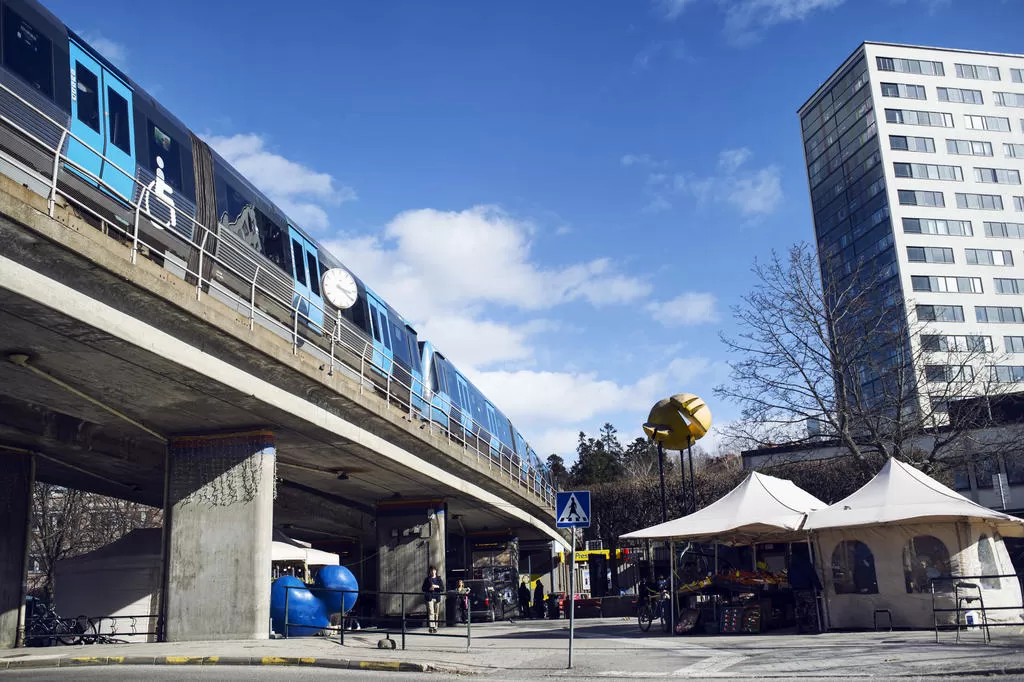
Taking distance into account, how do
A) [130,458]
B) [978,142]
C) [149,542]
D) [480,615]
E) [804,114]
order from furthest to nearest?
[804,114]
[978,142]
[480,615]
[149,542]
[130,458]

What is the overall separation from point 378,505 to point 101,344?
17.1 metres

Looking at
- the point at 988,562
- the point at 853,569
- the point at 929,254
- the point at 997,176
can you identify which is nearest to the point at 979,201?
the point at 997,176

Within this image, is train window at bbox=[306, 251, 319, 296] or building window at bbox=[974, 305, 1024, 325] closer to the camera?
train window at bbox=[306, 251, 319, 296]

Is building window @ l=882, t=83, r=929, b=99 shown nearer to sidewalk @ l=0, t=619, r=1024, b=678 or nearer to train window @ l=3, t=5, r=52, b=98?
sidewalk @ l=0, t=619, r=1024, b=678

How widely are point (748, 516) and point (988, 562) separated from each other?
459 centimetres

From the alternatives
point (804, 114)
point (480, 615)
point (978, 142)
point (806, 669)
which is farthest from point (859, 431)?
point (804, 114)

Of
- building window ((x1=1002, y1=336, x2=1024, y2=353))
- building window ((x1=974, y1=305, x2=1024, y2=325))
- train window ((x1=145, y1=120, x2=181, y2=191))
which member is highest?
building window ((x1=974, y1=305, x2=1024, y2=325))

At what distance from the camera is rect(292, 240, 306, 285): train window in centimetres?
2022

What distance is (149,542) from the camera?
22266mm

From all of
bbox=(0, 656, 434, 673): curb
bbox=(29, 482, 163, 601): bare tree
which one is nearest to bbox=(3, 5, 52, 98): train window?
bbox=(0, 656, 434, 673): curb

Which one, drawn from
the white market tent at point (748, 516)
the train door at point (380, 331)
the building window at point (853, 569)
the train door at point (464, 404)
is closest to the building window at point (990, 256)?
the train door at point (464, 404)

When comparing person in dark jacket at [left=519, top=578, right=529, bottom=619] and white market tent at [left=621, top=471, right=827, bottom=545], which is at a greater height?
white market tent at [left=621, top=471, right=827, bottom=545]

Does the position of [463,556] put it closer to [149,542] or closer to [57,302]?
[149,542]

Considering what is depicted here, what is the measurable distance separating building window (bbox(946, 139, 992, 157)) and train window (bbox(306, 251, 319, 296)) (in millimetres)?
68472
